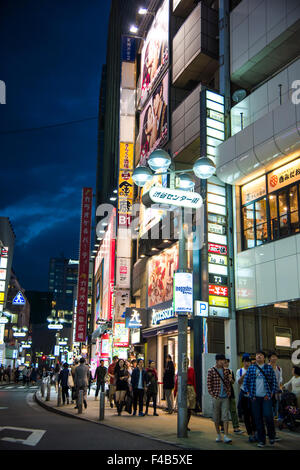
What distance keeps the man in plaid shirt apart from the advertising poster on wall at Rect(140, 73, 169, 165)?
1529 cm

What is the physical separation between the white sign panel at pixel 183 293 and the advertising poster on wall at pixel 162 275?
9541mm

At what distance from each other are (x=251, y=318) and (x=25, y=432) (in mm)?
8967

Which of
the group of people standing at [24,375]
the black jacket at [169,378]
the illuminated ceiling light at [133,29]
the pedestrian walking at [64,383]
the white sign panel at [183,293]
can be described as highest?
the illuminated ceiling light at [133,29]

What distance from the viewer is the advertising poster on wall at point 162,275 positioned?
20.9 meters

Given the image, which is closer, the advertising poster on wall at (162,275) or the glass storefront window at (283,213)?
the glass storefront window at (283,213)

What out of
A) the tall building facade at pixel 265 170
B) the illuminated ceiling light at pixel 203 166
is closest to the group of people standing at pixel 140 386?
the tall building facade at pixel 265 170

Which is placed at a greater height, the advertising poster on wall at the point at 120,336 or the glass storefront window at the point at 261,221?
the glass storefront window at the point at 261,221

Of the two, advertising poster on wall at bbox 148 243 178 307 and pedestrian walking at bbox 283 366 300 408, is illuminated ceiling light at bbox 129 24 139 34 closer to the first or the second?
advertising poster on wall at bbox 148 243 178 307

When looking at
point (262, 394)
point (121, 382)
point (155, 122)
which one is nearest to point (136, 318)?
point (121, 382)

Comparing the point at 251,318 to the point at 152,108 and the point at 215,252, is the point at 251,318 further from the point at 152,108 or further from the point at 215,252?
the point at 152,108

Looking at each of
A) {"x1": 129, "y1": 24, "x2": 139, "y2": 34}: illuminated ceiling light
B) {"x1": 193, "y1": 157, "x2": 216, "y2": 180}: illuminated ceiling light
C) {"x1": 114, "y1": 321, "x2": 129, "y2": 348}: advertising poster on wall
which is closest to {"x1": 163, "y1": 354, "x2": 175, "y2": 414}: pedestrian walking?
{"x1": 193, "y1": 157, "x2": 216, "y2": 180}: illuminated ceiling light

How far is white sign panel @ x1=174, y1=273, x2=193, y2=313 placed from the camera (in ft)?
34.3

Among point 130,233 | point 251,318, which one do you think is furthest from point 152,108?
point 251,318

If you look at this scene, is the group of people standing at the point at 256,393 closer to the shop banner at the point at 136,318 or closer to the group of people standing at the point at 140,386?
the group of people standing at the point at 140,386
